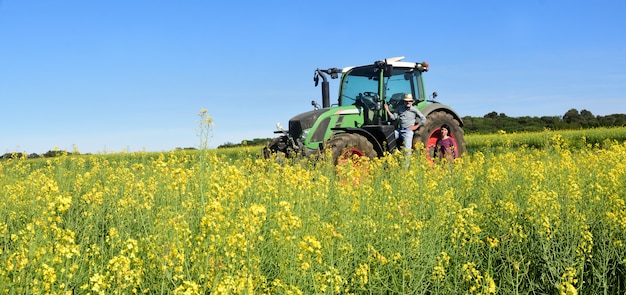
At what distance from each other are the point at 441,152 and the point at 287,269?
23.0ft

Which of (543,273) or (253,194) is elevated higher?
(253,194)

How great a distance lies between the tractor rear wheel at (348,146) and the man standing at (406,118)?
87 centimetres

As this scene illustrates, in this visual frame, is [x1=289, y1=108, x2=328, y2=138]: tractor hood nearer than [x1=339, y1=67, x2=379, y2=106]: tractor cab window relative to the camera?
Yes

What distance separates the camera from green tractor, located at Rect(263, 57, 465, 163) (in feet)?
28.4

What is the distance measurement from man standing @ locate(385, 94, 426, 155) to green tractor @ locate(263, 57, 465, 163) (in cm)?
15

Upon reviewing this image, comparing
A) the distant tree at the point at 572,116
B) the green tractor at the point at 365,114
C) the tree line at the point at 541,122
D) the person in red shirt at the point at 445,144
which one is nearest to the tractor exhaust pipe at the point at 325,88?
the green tractor at the point at 365,114

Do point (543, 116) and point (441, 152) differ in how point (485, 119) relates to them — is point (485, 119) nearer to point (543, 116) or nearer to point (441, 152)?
point (543, 116)

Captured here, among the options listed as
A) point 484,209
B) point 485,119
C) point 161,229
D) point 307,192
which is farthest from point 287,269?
point 485,119

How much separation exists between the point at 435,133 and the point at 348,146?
2.83m

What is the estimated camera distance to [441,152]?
9539mm

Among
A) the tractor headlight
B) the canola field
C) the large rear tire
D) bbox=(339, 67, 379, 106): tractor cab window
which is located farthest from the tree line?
the canola field

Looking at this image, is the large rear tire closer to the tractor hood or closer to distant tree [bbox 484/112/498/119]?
the tractor hood

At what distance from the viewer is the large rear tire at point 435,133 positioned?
9328 mm

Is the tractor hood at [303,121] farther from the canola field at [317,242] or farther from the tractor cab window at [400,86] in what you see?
the canola field at [317,242]
